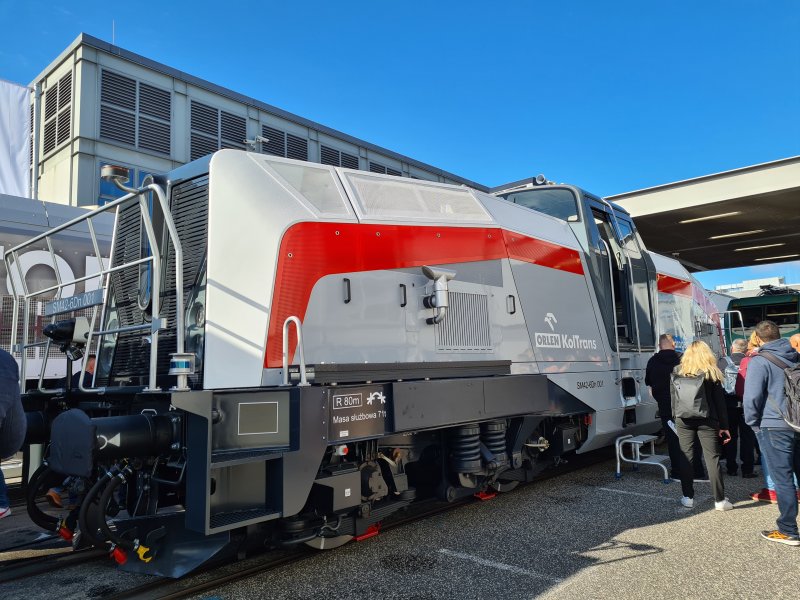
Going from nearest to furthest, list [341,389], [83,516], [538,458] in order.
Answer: [83,516] → [341,389] → [538,458]

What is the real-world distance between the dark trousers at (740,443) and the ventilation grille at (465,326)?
11.6 ft

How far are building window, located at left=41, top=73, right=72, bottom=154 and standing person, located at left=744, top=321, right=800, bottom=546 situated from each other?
1504 centimetres

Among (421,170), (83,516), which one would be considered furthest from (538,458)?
(421,170)

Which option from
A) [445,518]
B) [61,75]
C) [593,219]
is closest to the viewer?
[445,518]

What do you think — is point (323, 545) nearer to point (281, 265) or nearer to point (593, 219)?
point (281, 265)

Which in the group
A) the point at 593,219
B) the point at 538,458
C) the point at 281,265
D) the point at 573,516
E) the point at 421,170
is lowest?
the point at 573,516

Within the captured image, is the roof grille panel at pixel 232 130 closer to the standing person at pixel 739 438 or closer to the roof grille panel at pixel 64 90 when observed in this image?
the roof grille panel at pixel 64 90

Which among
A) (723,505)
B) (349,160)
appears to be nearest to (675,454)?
(723,505)

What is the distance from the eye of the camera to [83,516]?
11.2 feet

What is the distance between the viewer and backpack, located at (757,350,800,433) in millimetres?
4402

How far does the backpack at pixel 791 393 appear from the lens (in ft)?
14.4

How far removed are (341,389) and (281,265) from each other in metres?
0.87

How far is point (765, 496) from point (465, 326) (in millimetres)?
3556

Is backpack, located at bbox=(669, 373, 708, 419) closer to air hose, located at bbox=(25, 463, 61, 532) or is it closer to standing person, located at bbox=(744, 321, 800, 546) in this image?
standing person, located at bbox=(744, 321, 800, 546)
